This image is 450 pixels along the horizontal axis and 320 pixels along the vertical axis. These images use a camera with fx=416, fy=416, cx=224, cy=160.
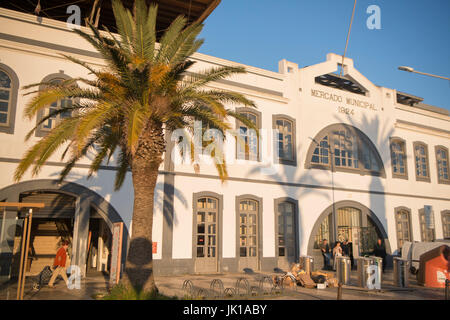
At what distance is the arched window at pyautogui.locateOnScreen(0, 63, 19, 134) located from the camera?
50.0 feet

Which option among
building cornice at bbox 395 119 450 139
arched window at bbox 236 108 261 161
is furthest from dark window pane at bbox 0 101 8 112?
building cornice at bbox 395 119 450 139

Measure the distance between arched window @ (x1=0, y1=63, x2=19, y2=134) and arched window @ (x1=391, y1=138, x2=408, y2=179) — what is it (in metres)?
21.4

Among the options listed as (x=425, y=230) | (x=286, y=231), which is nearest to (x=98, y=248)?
(x=286, y=231)

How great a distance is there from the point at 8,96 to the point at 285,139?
42.8ft

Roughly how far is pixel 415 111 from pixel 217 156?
20719 millimetres

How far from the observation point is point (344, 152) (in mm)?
24531

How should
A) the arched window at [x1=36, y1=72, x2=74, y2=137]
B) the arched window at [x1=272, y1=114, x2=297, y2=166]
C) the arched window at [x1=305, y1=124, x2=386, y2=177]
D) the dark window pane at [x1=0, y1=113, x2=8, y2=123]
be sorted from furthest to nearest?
the arched window at [x1=305, y1=124, x2=386, y2=177]
the arched window at [x1=272, y1=114, x2=297, y2=166]
the arched window at [x1=36, y1=72, x2=74, y2=137]
the dark window pane at [x1=0, y1=113, x2=8, y2=123]

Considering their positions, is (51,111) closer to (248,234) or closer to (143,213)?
(143,213)

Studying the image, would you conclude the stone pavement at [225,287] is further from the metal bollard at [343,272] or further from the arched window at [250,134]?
the arched window at [250,134]

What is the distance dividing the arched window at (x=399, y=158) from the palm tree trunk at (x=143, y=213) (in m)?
19.0

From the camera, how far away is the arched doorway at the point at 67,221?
50.3ft

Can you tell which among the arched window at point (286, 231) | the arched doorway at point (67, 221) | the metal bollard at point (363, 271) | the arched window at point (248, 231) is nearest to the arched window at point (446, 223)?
the arched window at point (286, 231)

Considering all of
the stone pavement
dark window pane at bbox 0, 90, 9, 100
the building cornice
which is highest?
the building cornice

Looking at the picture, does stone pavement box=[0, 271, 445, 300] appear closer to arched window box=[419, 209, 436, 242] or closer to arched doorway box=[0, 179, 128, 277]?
arched doorway box=[0, 179, 128, 277]
